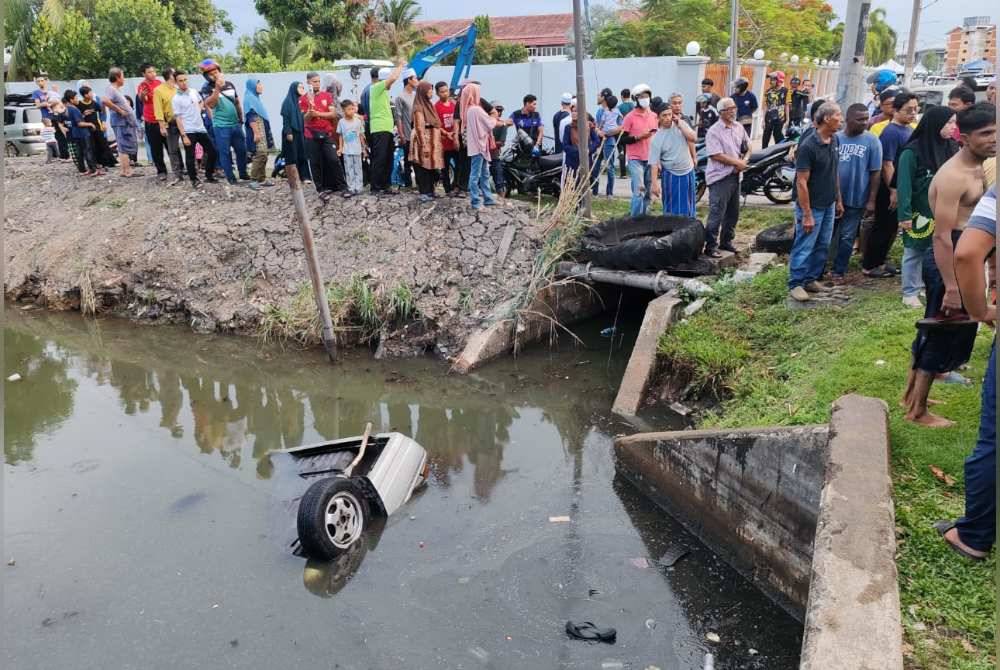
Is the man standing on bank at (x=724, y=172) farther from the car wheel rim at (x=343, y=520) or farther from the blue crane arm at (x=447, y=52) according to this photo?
the car wheel rim at (x=343, y=520)

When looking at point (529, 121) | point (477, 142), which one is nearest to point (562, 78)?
point (529, 121)

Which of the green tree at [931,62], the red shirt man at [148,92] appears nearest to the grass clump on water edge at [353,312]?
the red shirt man at [148,92]

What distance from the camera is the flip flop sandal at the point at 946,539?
11.4 feet

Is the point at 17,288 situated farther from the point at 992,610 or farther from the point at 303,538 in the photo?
the point at 992,610

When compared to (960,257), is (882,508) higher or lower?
lower

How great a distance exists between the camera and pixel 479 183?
34.1 ft

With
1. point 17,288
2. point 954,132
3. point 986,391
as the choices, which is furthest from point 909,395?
point 17,288

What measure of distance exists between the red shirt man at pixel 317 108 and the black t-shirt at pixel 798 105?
1170 cm

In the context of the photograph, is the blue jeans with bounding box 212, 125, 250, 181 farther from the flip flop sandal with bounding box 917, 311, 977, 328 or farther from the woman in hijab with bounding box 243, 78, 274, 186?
the flip flop sandal with bounding box 917, 311, 977, 328

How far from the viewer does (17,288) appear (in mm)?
11828

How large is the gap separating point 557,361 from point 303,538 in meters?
4.33

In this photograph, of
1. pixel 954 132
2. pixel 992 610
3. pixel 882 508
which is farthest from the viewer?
pixel 954 132

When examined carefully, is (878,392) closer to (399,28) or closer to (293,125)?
(293,125)

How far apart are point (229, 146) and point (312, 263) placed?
4656mm
